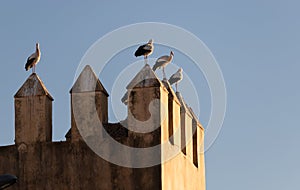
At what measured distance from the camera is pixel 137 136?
869 inches

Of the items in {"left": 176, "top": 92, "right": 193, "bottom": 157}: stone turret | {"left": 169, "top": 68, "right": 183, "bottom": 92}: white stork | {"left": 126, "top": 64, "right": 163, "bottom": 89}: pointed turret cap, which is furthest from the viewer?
{"left": 169, "top": 68, "right": 183, "bottom": 92}: white stork

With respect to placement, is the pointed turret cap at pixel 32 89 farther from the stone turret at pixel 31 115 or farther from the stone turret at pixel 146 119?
the stone turret at pixel 146 119

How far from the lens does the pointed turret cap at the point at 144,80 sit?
22.2m

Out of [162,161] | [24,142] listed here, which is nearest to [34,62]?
[24,142]

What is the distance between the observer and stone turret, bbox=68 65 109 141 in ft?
73.5

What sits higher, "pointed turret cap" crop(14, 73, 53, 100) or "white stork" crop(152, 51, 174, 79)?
"white stork" crop(152, 51, 174, 79)

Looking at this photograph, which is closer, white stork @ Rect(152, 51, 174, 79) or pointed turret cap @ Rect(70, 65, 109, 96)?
pointed turret cap @ Rect(70, 65, 109, 96)

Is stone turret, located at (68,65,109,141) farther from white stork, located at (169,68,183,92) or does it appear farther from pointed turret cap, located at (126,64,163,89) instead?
white stork, located at (169,68,183,92)

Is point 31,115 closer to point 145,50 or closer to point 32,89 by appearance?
point 32,89

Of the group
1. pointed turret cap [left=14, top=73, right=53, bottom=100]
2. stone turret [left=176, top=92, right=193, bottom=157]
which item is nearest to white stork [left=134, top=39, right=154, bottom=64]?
stone turret [left=176, top=92, right=193, bottom=157]

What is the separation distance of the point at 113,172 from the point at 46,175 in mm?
1162

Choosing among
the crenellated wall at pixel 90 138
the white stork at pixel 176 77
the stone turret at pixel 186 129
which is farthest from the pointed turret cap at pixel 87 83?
the white stork at pixel 176 77

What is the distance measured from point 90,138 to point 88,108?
52 centimetres

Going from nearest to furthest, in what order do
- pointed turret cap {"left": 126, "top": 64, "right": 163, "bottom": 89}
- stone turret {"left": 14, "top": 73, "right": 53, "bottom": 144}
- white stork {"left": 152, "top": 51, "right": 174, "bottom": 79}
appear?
pointed turret cap {"left": 126, "top": 64, "right": 163, "bottom": 89} → stone turret {"left": 14, "top": 73, "right": 53, "bottom": 144} → white stork {"left": 152, "top": 51, "right": 174, "bottom": 79}
